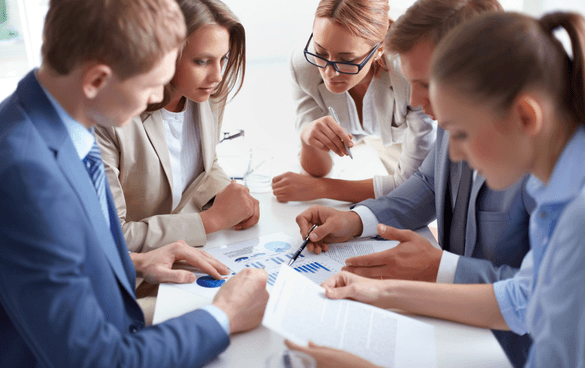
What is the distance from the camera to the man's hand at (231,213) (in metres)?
1.32

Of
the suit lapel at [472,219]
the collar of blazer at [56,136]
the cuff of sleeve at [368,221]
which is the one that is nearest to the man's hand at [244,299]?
the collar of blazer at [56,136]

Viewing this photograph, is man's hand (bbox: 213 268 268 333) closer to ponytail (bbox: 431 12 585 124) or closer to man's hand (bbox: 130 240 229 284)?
man's hand (bbox: 130 240 229 284)

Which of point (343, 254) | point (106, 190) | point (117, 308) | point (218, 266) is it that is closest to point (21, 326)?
point (117, 308)

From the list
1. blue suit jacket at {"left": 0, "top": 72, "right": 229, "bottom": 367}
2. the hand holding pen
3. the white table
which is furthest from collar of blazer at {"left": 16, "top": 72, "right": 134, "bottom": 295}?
the hand holding pen

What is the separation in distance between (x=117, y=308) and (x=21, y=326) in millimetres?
151

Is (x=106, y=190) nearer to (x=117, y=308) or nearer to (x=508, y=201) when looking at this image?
(x=117, y=308)

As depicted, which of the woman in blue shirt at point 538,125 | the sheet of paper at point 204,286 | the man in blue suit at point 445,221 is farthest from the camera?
the man in blue suit at point 445,221

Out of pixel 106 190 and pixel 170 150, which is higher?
pixel 106 190

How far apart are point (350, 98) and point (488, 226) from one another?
97 cm

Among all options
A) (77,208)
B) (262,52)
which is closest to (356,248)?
(77,208)

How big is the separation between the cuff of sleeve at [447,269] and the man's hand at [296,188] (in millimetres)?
632

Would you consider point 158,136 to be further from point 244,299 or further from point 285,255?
point 244,299

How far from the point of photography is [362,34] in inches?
59.9

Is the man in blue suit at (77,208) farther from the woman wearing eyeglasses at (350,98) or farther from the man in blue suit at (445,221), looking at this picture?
the woman wearing eyeglasses at (350,98)
